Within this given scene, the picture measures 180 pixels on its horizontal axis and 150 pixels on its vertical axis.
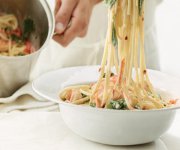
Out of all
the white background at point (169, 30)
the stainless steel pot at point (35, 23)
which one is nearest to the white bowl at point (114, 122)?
the stainless steel pot at point (35, 23)

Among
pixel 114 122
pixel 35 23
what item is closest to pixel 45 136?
pixel 114 122

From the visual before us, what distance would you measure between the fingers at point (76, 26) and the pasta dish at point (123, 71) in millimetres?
215

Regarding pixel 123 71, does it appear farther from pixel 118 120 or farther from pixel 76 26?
pixel 76 26

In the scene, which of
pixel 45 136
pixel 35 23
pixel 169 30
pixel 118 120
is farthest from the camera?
pixel 169 30

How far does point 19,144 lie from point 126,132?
251 millimetres

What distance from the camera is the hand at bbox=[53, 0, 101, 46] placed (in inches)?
48.2

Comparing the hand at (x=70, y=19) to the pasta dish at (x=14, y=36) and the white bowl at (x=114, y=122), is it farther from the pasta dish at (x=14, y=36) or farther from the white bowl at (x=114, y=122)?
the white bowl at (x=114, y=122)

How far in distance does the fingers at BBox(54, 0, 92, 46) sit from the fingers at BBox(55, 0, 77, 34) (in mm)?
14

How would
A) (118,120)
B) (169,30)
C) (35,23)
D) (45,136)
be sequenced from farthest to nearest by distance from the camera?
(169,30) < (35,23) < (45,136) < (118,120)

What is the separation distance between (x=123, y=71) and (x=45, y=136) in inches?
9.8

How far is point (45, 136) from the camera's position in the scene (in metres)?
1.09

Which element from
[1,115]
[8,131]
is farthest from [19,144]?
[1,115]

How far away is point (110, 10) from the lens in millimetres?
969

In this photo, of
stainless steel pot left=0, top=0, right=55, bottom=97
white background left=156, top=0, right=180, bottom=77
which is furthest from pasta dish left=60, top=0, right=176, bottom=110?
white background left=156, top=0, right=180, bottom=77
